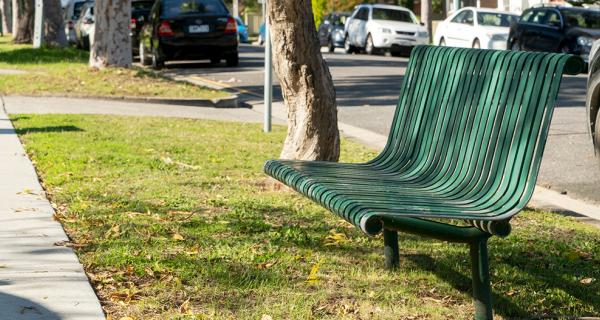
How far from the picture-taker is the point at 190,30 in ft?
82.4

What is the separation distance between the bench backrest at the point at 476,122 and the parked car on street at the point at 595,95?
61.2 inches

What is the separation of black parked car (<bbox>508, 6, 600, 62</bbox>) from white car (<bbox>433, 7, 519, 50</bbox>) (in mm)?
2223

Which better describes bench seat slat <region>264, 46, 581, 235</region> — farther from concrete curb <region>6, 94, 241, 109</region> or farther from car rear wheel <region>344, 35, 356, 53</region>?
car rear wheel <region>344, 35, 356, 53</region>

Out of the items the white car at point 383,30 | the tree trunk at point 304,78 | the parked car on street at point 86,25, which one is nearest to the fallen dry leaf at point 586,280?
the tree trunk at point 304,78

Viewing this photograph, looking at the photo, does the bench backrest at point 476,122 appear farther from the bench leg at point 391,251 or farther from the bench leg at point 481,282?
the bench leg at point 391,251

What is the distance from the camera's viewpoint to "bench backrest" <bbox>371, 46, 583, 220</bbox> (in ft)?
16.0

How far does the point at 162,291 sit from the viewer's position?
5.41 m

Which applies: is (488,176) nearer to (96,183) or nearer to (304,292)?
(304,292)

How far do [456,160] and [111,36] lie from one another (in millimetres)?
15993

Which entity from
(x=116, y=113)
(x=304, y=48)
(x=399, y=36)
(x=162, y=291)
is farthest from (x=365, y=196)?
(x=399, y=36)

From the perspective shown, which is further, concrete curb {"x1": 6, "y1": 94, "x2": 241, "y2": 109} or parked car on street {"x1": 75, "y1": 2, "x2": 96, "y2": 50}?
parked car on street {"x1": 75, "y1": 2, "x2": 96, "y2": 50}

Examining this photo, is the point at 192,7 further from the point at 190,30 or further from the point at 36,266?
the point at 36,266

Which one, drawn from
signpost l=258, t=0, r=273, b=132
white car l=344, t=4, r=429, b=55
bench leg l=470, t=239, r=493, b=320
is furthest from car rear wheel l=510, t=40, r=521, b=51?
bench leg l=470, t=239, r=493, b=320

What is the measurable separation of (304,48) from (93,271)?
10.1 ft
